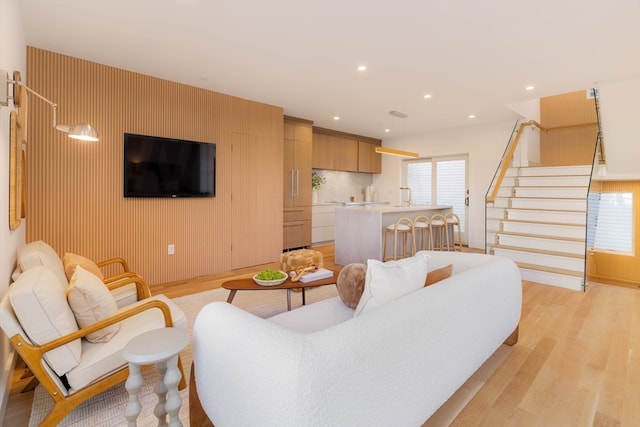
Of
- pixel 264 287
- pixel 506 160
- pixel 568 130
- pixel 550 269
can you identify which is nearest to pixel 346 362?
pixel 264 287

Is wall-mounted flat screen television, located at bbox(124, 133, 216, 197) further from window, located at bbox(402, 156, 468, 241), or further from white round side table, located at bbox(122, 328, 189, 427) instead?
window, located at bbox(402, 156, 468, 241)

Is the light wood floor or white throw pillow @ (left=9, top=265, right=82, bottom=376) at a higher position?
white throw pillow @ (left=9, top=265, right=82, bottom=376)

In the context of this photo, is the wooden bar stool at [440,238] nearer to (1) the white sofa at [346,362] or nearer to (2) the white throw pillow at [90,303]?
(1) the white sofa at [346,362]

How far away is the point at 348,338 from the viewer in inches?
41.3

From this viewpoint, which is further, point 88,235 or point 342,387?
point 88,235

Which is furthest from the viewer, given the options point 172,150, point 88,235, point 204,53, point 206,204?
point 206,204

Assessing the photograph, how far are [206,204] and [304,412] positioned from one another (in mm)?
3993

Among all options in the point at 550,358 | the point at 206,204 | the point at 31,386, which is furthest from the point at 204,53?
the point at 550,358

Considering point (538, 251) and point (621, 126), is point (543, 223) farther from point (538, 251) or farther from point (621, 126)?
point (621, 126)

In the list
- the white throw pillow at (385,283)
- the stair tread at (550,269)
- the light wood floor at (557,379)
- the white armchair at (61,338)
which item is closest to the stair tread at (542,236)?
the stair tread at (550,269)

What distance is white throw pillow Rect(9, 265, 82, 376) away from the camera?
56.1 inches

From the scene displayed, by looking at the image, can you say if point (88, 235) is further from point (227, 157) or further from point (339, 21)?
point (339, 21)

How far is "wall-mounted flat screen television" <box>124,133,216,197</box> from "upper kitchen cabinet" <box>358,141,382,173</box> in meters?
4.12

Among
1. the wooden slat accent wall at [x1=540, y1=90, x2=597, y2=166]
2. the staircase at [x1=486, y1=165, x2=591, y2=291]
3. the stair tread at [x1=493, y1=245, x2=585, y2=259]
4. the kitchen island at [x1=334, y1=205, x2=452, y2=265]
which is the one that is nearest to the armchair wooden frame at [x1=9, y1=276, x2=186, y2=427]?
the kitchen island at [x1=334, y1=205, x2=452, y2=265]
